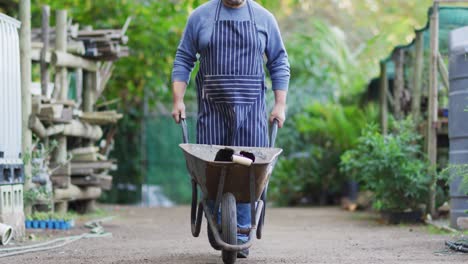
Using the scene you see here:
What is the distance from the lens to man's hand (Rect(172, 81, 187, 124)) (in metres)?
5.75

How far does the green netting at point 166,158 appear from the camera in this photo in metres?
16.4

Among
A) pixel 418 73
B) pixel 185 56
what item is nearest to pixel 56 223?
pixel 185 56

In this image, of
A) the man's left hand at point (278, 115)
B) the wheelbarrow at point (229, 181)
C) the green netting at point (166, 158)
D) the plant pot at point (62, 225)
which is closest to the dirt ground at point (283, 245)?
the plant pot at point (62, 225)

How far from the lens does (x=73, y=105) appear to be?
34.7ft

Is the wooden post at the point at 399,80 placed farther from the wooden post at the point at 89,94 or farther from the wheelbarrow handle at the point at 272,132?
the wheelbarrow handle at the point at 272,132

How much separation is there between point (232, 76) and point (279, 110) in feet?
1.29

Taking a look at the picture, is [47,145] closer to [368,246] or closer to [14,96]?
[14,96]

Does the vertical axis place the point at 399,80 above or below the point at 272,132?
above

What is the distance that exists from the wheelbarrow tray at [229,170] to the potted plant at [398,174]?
4.64 meters

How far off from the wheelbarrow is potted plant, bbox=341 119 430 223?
15.1 ft

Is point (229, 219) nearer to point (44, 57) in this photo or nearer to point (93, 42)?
point (44, 57)

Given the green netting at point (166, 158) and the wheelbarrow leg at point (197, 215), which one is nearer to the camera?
the wheelbarrow leg at point (197, 215)

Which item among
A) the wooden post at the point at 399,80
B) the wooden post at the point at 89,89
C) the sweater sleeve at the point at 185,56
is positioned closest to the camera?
the sweater sleeve at the point at 185,56

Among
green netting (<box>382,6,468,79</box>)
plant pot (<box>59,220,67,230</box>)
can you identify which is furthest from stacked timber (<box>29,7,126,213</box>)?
green netting (<box>382,6,468,79</box>)
